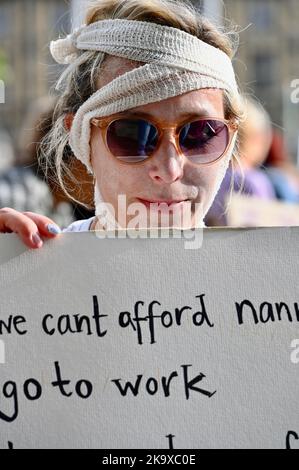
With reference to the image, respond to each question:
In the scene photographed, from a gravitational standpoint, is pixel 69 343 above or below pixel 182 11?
below

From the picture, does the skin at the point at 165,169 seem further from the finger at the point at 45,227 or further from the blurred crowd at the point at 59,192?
the blurred crowd at the point at 59,192

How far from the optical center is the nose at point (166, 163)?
1.38 m

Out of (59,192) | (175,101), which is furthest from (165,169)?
(59,192)

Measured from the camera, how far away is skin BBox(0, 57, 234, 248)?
1.39m

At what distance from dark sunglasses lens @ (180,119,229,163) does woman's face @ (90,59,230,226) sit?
0.05ft

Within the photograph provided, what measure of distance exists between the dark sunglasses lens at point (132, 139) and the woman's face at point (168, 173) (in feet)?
0.04

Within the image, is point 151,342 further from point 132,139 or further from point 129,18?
point 129,18

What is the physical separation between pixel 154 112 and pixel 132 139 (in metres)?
0.06

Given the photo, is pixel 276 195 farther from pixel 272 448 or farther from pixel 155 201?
pixel 272 448

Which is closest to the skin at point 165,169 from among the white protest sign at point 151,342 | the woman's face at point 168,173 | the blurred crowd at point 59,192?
the woman's face at point 168,173
